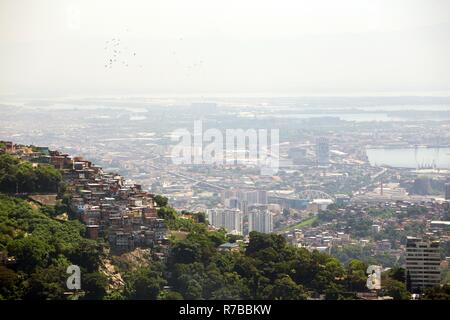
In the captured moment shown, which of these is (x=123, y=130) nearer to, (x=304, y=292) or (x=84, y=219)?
(x=84, y=219)

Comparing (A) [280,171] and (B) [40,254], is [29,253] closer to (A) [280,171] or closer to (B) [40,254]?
(B) [40,254]

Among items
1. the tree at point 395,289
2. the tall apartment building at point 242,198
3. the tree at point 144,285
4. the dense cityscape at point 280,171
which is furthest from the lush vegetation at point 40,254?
the tall apartment building at point 242,198

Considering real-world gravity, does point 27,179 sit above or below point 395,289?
above

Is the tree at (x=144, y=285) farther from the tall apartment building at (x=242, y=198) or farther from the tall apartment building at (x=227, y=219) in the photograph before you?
the tall apartment building at (x=242, y=198)

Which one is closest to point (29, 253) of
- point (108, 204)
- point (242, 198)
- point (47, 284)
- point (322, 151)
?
point (47, 284)

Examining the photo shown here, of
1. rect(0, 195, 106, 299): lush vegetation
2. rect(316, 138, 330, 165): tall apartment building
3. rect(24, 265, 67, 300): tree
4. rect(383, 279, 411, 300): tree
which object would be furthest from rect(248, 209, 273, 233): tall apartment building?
rect(24, 265, 67, 300): tree

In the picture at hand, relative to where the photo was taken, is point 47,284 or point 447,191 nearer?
point 47,284
